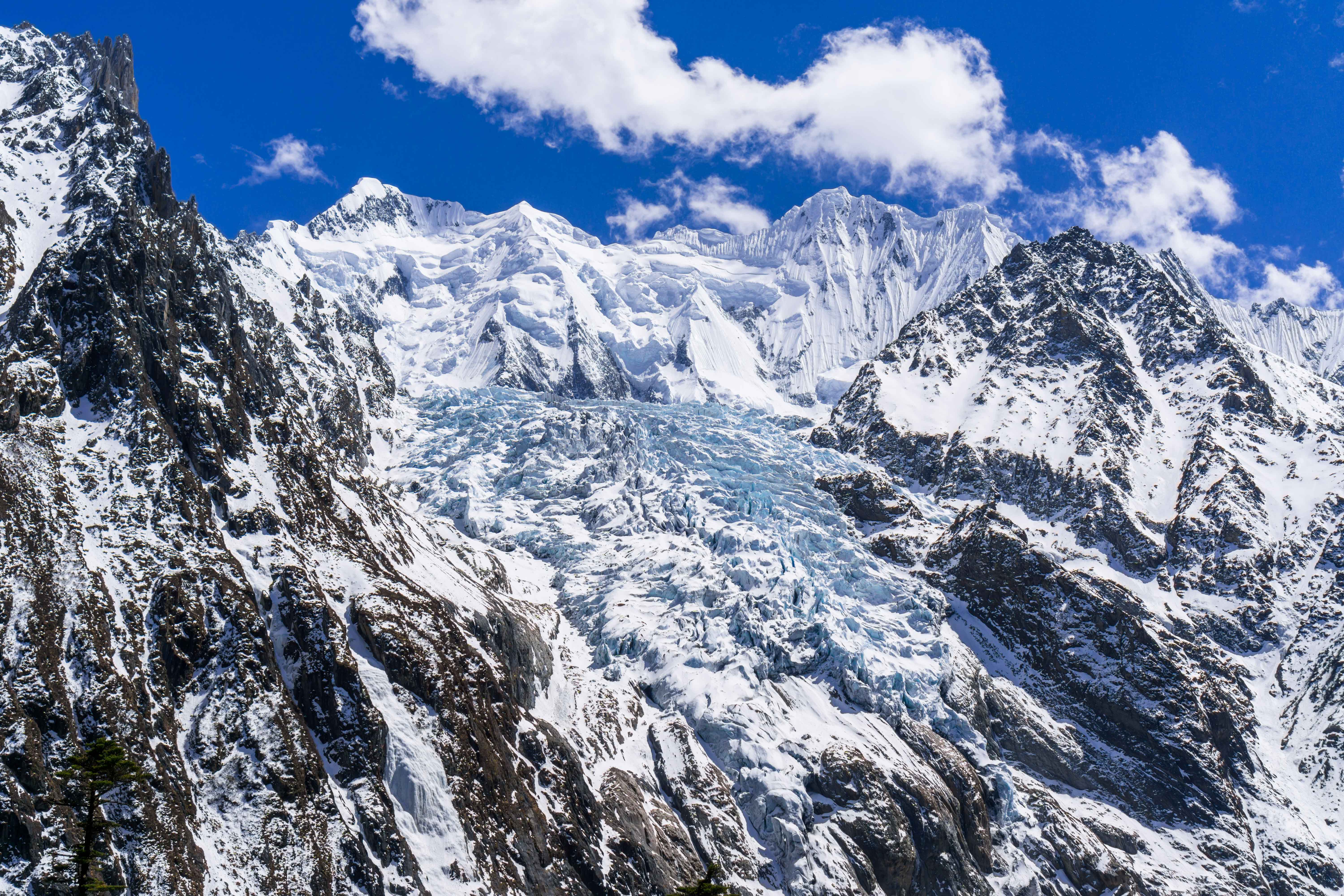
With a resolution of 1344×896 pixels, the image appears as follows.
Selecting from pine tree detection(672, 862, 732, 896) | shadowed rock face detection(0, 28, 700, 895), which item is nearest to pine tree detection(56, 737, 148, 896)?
pine tree detection(672, 862, 732, 896)

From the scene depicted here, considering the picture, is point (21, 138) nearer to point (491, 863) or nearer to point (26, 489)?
point (26, 489)

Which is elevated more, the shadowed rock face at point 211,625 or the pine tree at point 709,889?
the shadowed rock face at point 211,625

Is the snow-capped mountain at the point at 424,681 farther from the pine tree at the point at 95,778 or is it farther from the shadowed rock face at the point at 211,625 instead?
the pine tree at the point at 95,778

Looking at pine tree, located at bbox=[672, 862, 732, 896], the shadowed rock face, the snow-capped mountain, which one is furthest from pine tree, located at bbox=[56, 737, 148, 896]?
the shadowed rock face

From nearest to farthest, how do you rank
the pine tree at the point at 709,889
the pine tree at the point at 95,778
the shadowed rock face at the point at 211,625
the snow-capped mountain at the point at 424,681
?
the pine tree at the point at 709,889, the pine tree at the point at 95,778, the shadowed rock face at the point at 211,625, the snow-capped mountain at the point at 424,681

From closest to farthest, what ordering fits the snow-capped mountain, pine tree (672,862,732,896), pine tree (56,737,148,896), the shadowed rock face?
pine tree (672,862,732,896) → pine tree (56,737,148,896) → the shadowed rock face → the snow-capped mountain

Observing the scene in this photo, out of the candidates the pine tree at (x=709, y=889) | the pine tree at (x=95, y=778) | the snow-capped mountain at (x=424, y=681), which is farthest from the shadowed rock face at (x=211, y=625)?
the pine tree at (x=709, y=889)

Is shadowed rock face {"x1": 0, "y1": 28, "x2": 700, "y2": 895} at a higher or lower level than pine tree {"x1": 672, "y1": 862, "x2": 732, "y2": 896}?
higher

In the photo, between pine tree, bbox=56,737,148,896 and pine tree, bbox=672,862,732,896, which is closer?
pine tree, bbox=672,862,732,896

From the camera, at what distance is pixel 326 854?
10406 cm

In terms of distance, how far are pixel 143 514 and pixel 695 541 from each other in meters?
96.4

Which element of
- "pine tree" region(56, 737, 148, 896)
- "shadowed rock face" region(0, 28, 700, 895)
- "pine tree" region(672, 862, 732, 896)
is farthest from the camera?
"shadowed rock face" region(0, 28, 700, 895)

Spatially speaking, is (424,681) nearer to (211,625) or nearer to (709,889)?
(211,625)

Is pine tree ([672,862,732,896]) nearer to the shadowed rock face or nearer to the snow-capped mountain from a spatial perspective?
the snow-capped mountain
